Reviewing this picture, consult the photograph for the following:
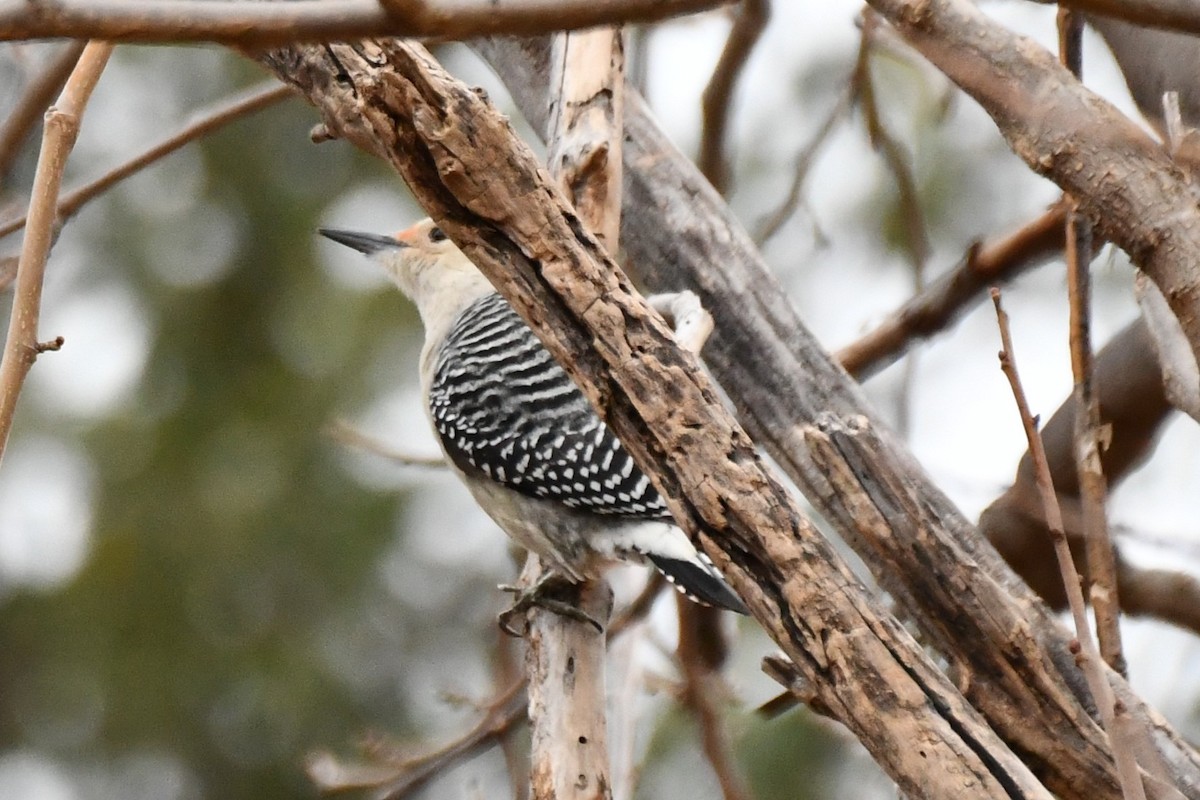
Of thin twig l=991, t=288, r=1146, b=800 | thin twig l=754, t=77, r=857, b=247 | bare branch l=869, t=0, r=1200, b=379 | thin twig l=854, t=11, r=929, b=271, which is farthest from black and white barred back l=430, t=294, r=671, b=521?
thin twig l=991, t=288, r=1146, b=800

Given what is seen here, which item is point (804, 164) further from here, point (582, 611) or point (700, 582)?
point (582, 611)

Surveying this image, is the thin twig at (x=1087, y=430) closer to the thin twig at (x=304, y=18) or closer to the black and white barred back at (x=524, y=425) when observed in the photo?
the thin twig at (x=304, y=18)

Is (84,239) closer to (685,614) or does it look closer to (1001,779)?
(685,614)

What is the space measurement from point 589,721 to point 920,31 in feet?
5.08

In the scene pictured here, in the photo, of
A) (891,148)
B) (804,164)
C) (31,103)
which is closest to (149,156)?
(31,103)

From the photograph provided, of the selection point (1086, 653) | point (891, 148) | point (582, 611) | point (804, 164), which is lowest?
point (1086, 653)

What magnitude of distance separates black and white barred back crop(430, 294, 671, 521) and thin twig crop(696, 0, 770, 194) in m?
0.77

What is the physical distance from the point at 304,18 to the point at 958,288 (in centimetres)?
284

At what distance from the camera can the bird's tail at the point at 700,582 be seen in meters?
3.13

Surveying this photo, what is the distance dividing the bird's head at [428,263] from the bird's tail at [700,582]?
6.36 ft

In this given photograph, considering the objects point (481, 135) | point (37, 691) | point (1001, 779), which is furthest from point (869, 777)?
point (37, 691)

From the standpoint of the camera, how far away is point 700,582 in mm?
3207

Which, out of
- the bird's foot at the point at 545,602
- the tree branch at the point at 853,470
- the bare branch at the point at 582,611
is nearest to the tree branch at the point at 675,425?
the tree branch at the point at 853,470

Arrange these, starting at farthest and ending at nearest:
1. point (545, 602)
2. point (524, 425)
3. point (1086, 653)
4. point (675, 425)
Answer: point (524, 425)
point (545, 602)
point (675, 425)
point (1086, 653)
